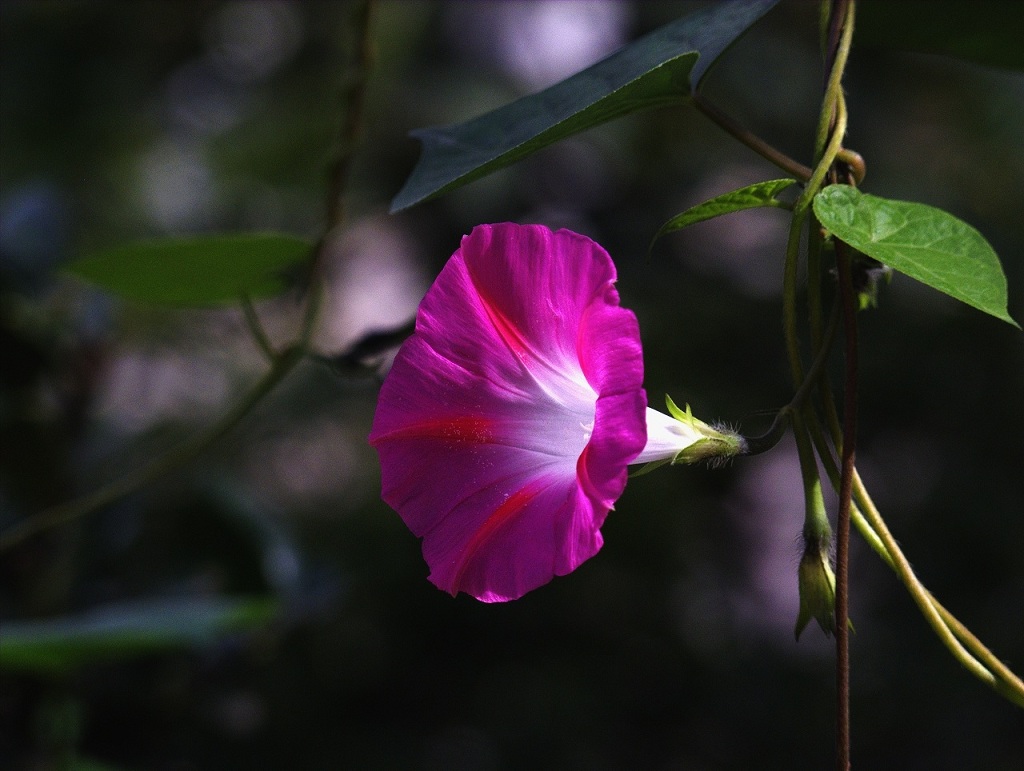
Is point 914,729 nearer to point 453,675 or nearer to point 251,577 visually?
point 453,675

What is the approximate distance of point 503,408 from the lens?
41 centimetres

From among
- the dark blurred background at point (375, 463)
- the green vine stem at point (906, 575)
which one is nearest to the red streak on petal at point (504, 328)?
the green vine stem at point (906, 575)

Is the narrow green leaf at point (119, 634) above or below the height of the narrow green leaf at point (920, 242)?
below

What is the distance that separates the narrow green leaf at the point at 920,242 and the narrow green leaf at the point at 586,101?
0.09m

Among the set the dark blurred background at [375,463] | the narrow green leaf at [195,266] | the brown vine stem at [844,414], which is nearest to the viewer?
the brown vine stem at [844,414]

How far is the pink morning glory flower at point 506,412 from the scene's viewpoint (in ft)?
1.17

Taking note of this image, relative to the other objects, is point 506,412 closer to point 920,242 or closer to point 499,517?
point 499,517

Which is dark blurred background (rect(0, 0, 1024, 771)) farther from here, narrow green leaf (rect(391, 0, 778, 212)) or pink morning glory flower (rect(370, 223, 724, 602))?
pink morning glory flower (rect(370, 223, 724, 602))

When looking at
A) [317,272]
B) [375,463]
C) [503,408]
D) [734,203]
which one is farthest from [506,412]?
[375,463]

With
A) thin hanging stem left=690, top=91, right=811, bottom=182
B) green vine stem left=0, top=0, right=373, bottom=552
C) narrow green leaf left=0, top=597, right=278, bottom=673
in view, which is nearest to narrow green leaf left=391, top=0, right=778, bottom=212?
thin hanging stem left=690, top=91, right=811, bottom=182

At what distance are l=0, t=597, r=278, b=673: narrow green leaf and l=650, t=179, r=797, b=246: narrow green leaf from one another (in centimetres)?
41

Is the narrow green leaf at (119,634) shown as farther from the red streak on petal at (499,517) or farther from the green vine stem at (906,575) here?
the green vine stem at (906,575)

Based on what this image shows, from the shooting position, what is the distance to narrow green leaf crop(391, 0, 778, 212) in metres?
0.42

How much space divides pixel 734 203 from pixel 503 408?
12 cm
